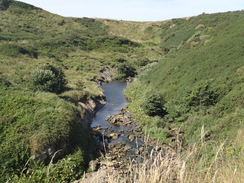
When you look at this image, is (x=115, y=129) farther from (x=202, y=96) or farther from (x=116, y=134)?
(x=202, y=96)

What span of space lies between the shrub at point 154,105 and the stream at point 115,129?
3.12 metres

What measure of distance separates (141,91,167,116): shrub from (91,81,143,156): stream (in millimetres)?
3122

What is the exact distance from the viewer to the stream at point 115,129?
20.7 meters

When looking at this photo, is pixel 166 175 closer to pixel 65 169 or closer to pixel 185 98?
pixel 65 169

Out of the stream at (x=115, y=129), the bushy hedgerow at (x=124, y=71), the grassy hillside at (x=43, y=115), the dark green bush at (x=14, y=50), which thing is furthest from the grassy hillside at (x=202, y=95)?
the dark green bush at (x=14, y=50)

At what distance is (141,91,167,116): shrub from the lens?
2694cm

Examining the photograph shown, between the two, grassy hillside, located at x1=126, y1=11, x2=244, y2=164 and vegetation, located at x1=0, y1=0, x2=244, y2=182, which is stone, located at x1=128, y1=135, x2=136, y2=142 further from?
vegetation, located at x1=0, y1=0, x2=244, y2=182

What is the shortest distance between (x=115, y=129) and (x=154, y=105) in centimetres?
635

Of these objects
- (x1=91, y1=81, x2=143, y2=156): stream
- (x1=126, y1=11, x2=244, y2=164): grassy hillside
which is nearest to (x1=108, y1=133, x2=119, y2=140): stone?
(x1=91, y1=81, x2=143, y2=156): stream

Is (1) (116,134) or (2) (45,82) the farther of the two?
(2) (45,82)

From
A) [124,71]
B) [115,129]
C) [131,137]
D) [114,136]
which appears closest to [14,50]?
[124,71]

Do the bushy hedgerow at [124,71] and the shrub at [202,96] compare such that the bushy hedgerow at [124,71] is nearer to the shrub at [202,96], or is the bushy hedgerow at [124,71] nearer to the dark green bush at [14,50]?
the dark green bush at [14,50]

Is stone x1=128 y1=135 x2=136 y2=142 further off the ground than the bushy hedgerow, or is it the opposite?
the bushy hedgerow

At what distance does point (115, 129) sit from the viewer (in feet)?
84.6
